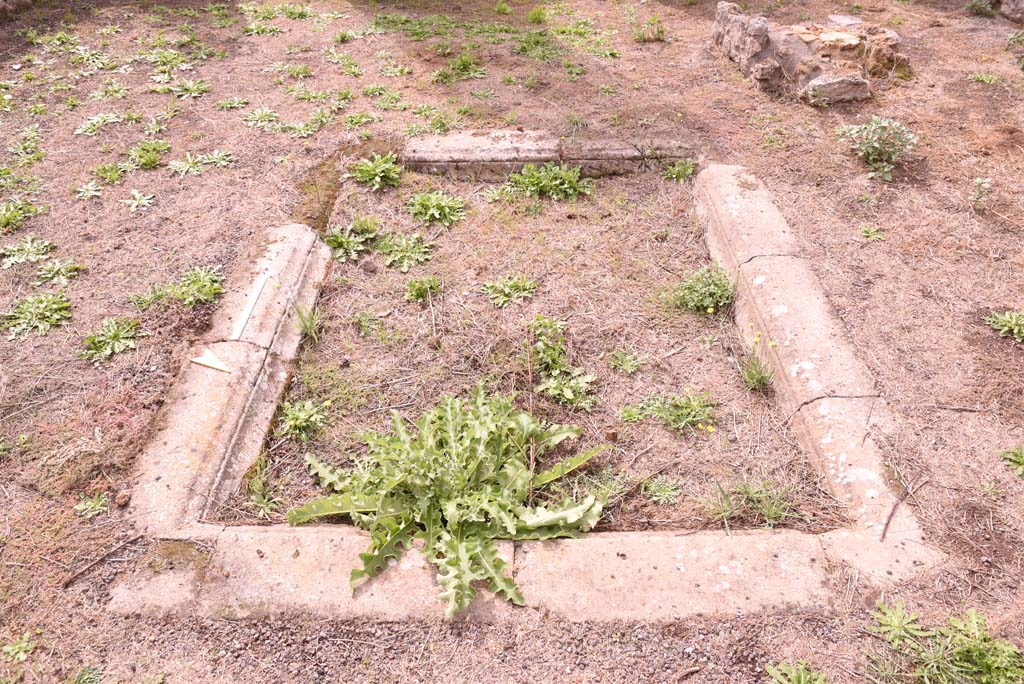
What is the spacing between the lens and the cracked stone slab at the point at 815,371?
2.45m

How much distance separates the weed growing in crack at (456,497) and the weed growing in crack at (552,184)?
7.31 feet

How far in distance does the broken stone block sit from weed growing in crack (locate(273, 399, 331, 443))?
16.3ft

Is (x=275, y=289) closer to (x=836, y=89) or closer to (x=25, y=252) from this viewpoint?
(x=25, y=252)

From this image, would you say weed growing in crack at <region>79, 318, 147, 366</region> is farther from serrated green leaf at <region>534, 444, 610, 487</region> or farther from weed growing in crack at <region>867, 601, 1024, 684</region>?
weed growing in crack at <region>867, 601, 1024, 684</region>

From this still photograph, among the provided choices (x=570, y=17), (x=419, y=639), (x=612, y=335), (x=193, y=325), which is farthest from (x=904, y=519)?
(x=570, y=17)

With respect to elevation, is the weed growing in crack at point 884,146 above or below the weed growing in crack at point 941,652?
above

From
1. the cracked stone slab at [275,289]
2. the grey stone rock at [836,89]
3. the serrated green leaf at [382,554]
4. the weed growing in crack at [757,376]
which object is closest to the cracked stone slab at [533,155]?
the cracked stone slab at [275,289]

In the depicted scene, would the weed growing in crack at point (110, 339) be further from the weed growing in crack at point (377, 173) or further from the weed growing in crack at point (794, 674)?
the weed growing in crack at point (794, 674)

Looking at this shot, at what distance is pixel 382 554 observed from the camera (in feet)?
7.79

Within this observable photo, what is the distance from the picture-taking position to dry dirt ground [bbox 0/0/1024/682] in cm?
220

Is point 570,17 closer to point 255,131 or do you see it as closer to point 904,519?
point 255,131

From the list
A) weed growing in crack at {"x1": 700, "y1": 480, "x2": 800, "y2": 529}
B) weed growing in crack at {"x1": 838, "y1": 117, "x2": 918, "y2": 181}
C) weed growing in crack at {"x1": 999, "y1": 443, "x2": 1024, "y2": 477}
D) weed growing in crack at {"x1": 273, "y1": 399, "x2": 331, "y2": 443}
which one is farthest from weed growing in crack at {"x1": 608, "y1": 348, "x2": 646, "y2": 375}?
weed growing in crack at {"x1": 838, "y1": 117, "x2": 918, "y2": 181}

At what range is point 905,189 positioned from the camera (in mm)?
4414

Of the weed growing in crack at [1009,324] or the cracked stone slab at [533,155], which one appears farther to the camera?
the cracked stone slab at [533,155]
